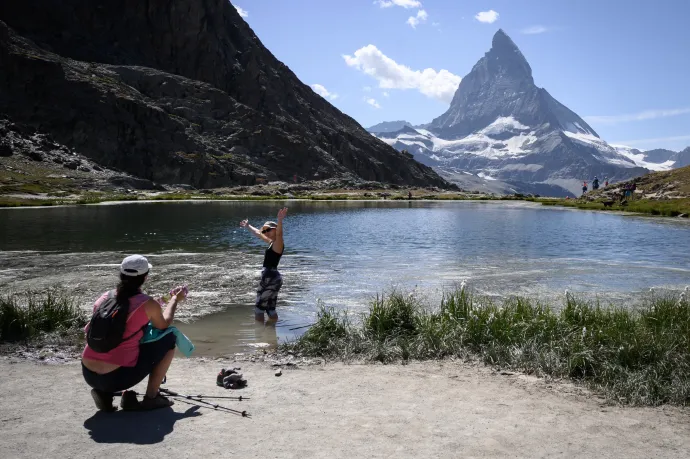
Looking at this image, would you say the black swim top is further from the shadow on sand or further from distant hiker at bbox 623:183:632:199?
distant hiker at bbox 623:183:632:199

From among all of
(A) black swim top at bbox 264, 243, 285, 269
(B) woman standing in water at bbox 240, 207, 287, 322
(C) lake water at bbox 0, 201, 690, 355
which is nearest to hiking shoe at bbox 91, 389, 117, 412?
(C) lake water at bbox 0, 201, 690, 355

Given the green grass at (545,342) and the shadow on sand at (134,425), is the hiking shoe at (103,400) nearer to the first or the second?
the shadow on sand at (134,425)

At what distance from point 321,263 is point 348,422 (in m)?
21.0

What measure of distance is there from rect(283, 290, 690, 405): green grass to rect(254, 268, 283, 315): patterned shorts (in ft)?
10.1

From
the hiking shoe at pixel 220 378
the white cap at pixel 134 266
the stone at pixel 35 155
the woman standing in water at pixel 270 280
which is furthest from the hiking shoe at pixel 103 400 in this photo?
the stone at pixel 35 155

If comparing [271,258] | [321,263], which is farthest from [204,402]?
[321,263]

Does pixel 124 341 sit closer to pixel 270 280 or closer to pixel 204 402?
pixel 204 402

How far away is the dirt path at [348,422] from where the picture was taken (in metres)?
7.59

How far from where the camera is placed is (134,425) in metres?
8.37

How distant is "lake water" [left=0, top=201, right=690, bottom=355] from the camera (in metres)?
19.1

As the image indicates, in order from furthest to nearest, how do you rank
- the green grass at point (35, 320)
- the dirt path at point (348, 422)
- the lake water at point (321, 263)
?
1. the lake water at point (321, 263)
2. the green grass at point (35, 320)
3. the dirt path at point (348, 422)

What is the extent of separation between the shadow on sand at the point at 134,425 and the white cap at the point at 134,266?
7.14 feet

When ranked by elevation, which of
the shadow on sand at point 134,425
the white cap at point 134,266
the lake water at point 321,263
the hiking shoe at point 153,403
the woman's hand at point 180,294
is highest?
the white cap at point 134,266

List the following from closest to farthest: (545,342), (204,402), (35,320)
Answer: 1. (204,402)
2. (545,342)
3. (35,320)
